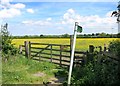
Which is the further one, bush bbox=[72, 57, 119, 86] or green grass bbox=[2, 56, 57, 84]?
green grass bbox=[2, 56, 57, 84]

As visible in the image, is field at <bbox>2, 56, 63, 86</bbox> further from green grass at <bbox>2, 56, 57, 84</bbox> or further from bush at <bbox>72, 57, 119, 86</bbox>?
bush at <bbox>72, 57, 119, 86</bbox>

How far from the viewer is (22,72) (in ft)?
34.7

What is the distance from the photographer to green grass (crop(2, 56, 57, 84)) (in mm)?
9391

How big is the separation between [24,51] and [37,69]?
5951 millimetres

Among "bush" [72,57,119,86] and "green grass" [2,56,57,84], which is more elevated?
"bush" [72,57,119,86]

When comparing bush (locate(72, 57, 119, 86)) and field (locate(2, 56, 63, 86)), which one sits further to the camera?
field (locate(2, 56, 63, 86))

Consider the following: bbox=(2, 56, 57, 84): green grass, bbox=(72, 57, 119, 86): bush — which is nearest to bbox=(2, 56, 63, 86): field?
bbox=(2, 56, 57, 84): green grass

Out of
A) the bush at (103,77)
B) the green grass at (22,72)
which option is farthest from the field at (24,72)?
the bush at (103,77)

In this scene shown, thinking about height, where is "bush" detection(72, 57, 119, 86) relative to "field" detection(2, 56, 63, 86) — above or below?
above

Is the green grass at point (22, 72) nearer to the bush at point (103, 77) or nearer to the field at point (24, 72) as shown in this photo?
the field at point (24, 72)

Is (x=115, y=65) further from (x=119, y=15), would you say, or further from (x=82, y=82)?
(x=119, y=15)

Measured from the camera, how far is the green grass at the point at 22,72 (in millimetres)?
9391

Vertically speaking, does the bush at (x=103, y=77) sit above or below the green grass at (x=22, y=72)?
above

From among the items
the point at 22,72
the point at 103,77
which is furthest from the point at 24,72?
the point at 103,77
